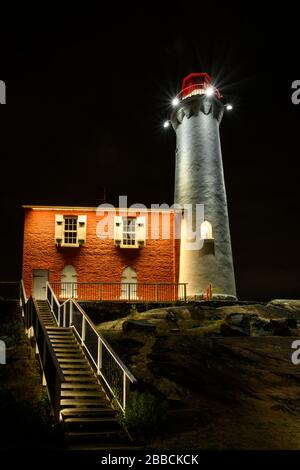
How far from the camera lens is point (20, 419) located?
9781 millimetres

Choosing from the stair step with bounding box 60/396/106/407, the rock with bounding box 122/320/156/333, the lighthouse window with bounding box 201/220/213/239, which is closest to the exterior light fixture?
the lighthouse window with bounding box 201/220/213/239

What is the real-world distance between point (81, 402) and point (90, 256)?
1586 cm

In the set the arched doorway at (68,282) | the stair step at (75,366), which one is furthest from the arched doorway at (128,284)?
the stair step at (75,366)

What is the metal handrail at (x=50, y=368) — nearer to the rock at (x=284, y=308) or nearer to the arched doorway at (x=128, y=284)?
the arched doorway at (x=128, y=284)

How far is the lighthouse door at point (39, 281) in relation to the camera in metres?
25.8

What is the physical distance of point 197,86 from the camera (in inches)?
1273

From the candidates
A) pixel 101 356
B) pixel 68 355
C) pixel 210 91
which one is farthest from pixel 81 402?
pixel 210 91

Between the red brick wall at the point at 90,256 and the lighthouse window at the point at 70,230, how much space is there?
333mm

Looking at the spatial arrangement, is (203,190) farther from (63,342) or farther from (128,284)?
(63,342)

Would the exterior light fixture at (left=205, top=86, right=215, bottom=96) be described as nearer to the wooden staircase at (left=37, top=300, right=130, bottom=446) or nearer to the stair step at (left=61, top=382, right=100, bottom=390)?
the wooden staircase at (left=37, top=300, right=130, bottom=446)

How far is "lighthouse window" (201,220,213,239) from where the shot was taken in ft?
92.2

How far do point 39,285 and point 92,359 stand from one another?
13495mm
